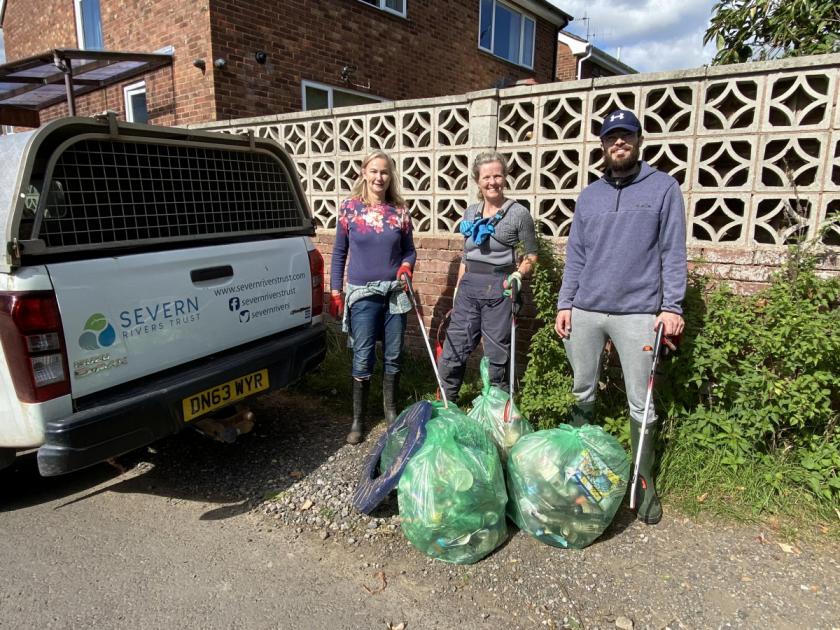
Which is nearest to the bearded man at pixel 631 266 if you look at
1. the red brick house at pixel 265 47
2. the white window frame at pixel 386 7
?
the red brick house at pixel 265 47

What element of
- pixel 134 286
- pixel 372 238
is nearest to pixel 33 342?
pixel 134 286

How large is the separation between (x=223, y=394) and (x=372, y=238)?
1.30 m

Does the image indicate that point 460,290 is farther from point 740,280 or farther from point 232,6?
point 232,6

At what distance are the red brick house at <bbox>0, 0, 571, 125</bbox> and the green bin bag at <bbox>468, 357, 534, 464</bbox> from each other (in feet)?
19.5

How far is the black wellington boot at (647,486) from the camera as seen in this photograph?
2865mm

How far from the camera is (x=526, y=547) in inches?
107

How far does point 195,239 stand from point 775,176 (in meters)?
3.45

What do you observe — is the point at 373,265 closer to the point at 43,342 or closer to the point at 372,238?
the point at 372,238

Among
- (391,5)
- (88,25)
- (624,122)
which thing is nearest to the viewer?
(624,122)

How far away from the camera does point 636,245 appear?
2.64 m

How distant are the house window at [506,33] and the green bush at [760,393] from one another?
10.4 metres

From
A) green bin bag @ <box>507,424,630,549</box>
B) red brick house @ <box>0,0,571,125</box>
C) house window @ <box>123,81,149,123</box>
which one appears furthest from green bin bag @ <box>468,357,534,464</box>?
house window @ <box>123,81,149,123</box>

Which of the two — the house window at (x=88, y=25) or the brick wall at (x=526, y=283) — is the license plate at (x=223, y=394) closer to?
the brick wall at (x=526, y=283)

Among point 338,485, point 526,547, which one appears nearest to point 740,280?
point 526,547
